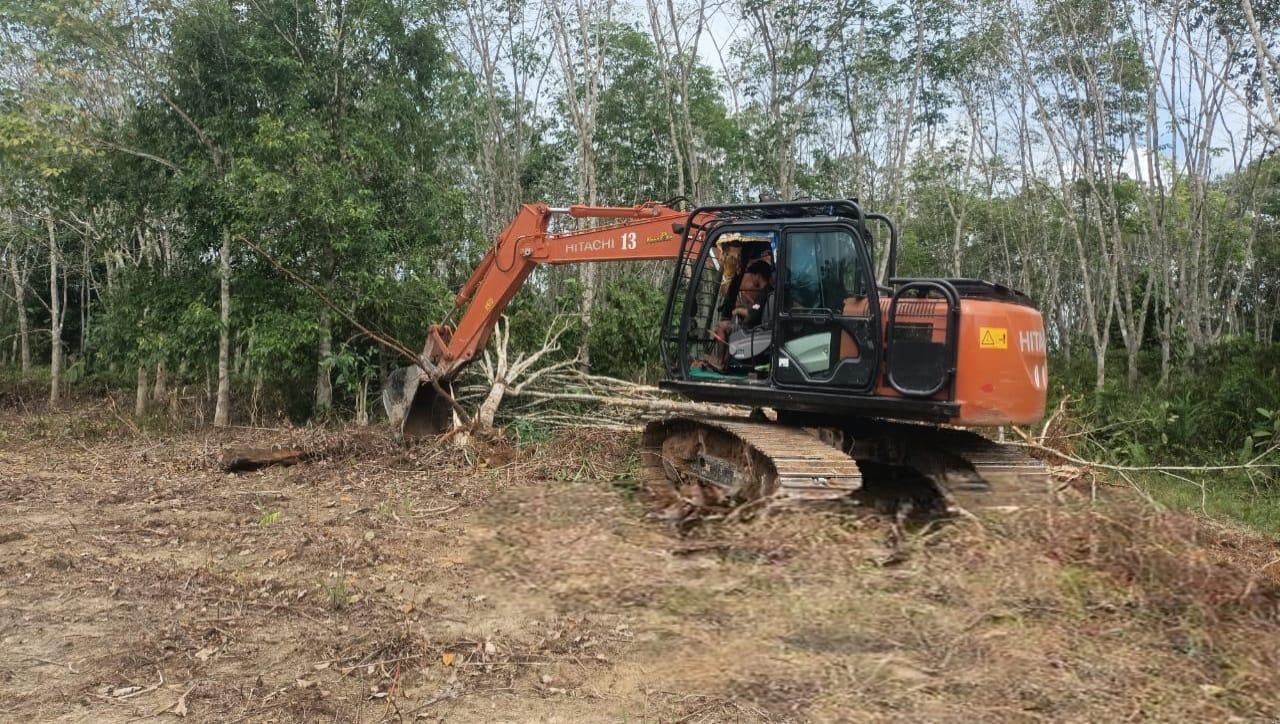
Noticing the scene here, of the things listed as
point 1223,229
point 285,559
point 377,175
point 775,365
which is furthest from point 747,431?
point 1223,229

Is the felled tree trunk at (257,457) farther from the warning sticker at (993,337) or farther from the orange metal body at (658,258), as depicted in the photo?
the warning sticker at (993,337)

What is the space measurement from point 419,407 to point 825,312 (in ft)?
16.7

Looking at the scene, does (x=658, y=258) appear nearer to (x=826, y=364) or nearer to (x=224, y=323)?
(x=826, y=364)

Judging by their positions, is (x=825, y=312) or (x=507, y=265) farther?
(x=507, y=265)

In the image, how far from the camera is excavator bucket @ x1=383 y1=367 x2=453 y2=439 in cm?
943

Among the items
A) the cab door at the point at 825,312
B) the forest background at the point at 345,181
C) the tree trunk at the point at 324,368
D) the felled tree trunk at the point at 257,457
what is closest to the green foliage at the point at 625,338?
the forest background at the point at 345,181

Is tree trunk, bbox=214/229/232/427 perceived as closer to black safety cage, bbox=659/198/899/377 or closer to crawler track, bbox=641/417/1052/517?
crawler track, bbox=641/417/1052/517

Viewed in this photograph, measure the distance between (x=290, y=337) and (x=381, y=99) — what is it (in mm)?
3670

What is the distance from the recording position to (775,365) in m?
6.50

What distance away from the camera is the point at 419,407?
9.53 meters

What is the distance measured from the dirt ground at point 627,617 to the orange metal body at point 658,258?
83cm

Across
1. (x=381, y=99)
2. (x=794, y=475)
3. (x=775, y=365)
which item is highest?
(x=381, y=99)

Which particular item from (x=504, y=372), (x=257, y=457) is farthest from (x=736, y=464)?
(x=257, y=457)

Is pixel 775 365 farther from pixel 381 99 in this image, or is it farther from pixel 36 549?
pixel 381 99
